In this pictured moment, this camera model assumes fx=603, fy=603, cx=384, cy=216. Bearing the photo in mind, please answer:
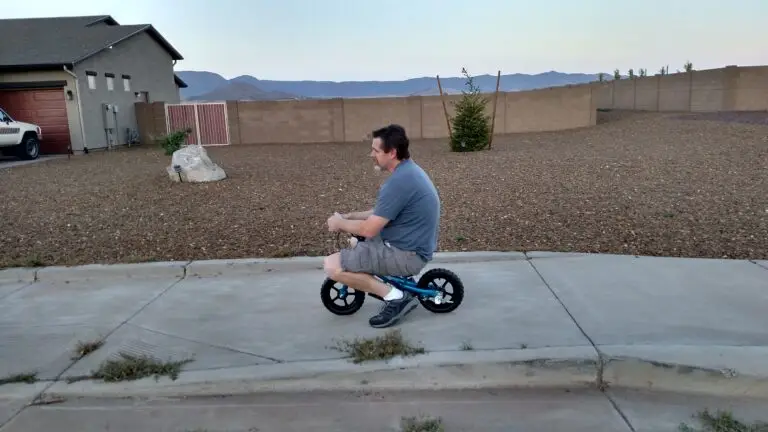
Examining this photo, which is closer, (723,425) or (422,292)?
(723,425)

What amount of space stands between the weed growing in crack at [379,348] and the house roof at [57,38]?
2012 cm

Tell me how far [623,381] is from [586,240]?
305cm

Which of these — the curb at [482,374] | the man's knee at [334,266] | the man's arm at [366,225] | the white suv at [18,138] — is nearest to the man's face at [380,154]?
the man's arm at [366,225]

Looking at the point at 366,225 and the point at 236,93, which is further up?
the point at 236,93

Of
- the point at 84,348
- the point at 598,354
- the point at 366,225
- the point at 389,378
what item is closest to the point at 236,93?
the point at 84,348

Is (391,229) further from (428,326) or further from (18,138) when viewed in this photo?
(18,138)

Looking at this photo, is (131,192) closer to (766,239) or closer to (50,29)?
(766,239)

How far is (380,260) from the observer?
4418 millimetres

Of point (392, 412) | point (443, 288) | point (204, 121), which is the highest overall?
point (204, 121)

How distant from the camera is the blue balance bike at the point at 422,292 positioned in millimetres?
4625

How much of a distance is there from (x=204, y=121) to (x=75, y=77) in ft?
16.3

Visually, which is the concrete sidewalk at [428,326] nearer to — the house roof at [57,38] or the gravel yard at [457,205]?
the gravel yard at [457,205]

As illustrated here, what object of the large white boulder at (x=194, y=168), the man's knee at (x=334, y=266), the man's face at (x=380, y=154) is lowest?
the man's knee at (x=334, y=266)

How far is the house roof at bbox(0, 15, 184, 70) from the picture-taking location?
2091 cm
